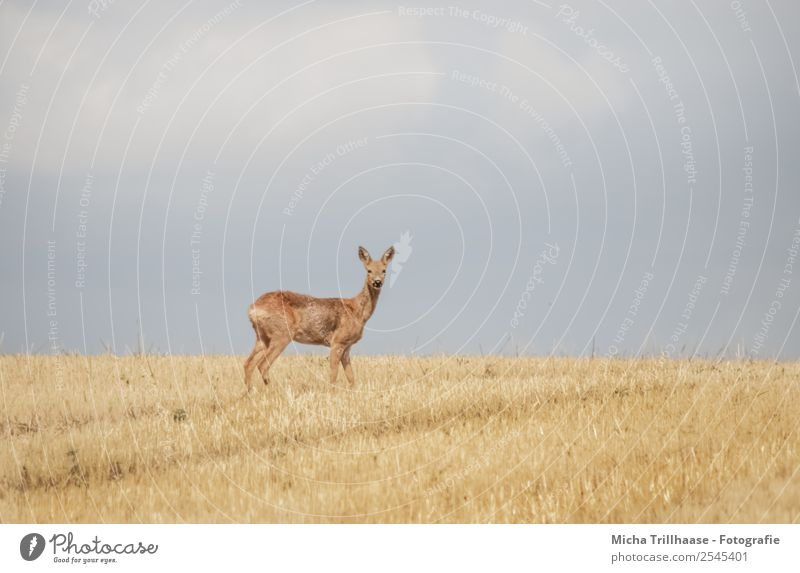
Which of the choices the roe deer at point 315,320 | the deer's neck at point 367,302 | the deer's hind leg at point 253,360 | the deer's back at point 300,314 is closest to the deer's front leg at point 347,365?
the roe deer at point 315,320

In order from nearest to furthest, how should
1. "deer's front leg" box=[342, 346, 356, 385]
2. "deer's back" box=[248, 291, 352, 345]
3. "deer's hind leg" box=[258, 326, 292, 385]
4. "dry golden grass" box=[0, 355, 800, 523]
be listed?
"dry golden grass" box=[0, 355, 800, 523] → "deer's front leg" box=[342, 346, 356, 385] → "deer's hind leg" box=[258, 326, 292, 385] → "deer's back" box=[248, 291, 352, 345]

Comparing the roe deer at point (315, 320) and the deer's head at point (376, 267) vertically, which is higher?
the deer's head at point (376, 267)

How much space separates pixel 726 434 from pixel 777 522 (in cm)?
240

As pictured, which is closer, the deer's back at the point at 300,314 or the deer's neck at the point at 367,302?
the deer's back at the point at 300,314

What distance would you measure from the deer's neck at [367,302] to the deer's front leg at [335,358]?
0.86 meters

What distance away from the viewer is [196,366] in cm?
1925

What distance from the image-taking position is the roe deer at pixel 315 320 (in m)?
16.3

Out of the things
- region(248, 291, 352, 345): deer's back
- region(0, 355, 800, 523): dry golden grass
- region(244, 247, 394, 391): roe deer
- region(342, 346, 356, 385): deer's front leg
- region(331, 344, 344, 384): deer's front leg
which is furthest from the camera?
region(248, 291, 352, 345): deer's back

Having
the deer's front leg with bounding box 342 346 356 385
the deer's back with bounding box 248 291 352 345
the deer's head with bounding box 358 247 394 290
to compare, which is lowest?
the deer's front leg with bounding box 342 346 356 385

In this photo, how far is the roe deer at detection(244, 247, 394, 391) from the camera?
16297 millimetres

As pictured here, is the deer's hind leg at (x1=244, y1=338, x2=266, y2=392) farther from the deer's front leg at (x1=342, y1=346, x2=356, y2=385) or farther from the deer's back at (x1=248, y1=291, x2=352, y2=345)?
the deer's front leg at (x1=342, y1=346, x2=356, y2=385)

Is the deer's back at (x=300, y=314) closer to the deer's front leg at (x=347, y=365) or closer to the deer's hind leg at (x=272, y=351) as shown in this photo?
the deer's hind leg at (x=272, y=351)

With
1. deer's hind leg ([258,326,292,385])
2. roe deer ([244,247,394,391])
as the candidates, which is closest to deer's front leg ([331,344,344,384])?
roe deer ([244,247,394,391])

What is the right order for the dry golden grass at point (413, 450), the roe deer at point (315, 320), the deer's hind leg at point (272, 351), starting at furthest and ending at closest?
the deer's hind leg at point (272, 351) < the roe deer at point (315, 320) < the dry golden grass at point (413, 450)
